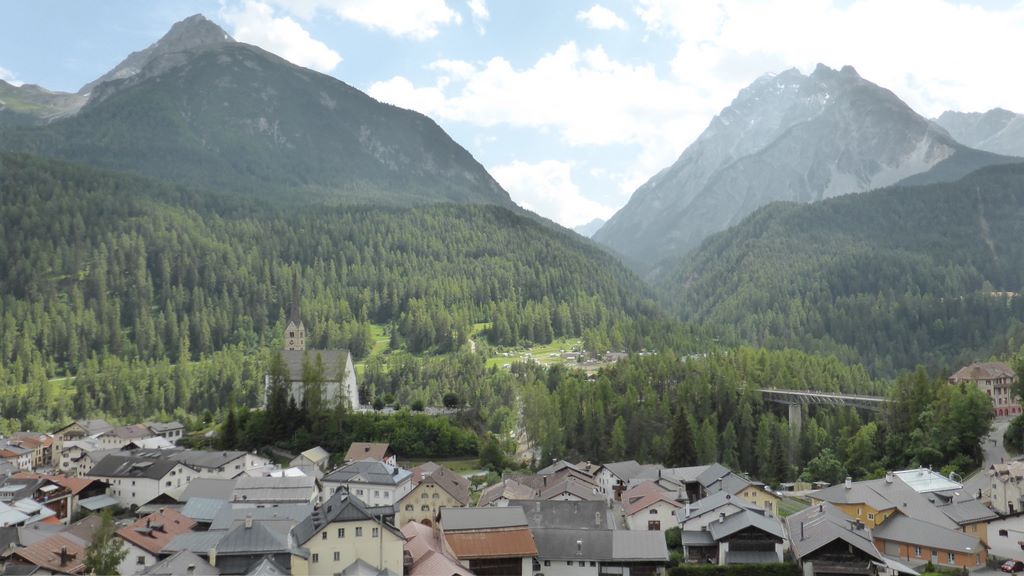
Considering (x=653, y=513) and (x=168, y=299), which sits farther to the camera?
(x=168, y=299)

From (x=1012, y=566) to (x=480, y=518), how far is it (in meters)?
35.7

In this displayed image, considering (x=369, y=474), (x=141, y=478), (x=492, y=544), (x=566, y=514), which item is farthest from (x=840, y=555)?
(x=141, y=478)

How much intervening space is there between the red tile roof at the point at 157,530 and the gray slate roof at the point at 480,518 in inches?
761

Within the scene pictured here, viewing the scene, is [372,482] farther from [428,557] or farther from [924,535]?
[924,535]

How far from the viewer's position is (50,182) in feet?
651

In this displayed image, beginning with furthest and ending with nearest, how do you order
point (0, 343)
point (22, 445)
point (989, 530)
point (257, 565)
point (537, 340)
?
point (537, 340) → point (0, 343) → point (22, 445) → point (989, 530) → point (257, 565)

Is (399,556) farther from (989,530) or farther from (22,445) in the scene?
(22,445)

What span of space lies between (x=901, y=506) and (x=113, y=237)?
180 metres

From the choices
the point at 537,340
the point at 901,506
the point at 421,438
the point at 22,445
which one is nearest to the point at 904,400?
the point at 901,506

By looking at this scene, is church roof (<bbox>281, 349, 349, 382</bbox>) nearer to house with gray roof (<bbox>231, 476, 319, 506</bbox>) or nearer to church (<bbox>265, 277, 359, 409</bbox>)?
church (<bbox>265, 277, 359, 409</bbox>)

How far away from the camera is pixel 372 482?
73938mm

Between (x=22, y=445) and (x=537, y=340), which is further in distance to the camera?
(x=537, y=340)

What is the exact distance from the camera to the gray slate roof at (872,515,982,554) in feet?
177

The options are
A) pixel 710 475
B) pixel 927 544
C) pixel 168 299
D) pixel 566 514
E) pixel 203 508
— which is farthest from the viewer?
pixel 168 299
